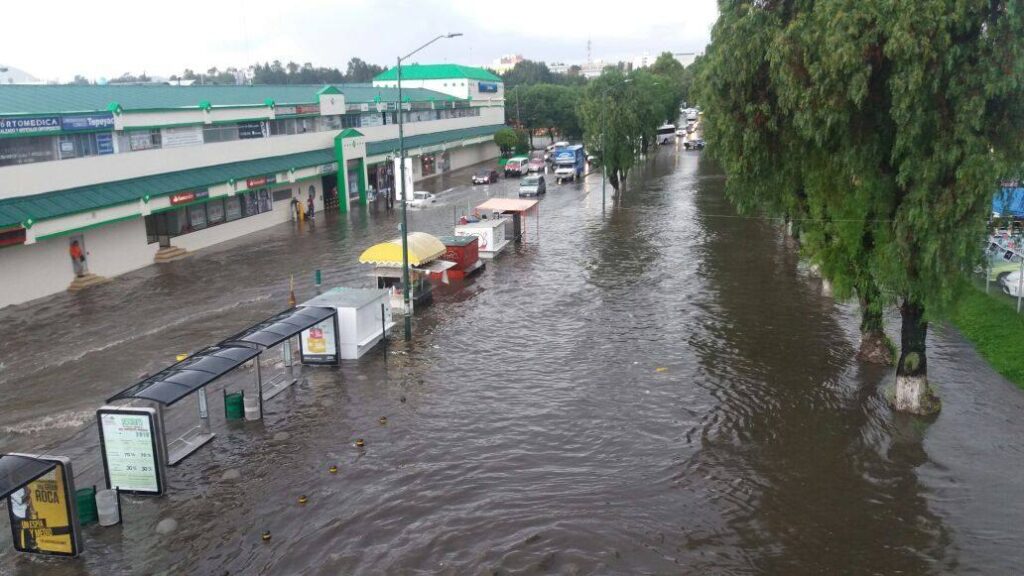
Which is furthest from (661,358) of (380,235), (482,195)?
(482,195)

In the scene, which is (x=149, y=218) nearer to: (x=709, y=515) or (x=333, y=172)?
(x=333, y=172)

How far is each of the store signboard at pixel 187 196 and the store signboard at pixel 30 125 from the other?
20.8ft

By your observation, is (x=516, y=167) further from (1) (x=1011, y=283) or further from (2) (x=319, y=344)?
(2) (x=319, y=344)

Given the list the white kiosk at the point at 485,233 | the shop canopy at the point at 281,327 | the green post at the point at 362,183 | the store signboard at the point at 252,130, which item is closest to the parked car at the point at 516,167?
the green post at the point at 362,183

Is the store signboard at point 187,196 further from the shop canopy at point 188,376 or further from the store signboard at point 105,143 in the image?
the shop canopy at point 188,376

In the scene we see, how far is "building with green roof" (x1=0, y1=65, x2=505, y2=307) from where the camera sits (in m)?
28.2

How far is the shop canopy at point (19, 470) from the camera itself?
35.9 feet

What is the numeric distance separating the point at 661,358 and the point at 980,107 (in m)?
10.2

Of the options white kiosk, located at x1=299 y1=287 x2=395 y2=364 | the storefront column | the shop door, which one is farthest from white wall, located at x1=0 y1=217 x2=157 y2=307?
the storefront column

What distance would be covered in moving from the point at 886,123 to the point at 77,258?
2879 cm

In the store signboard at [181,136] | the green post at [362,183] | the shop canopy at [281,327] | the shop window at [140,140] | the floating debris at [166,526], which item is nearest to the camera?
the floating debris at [166,526]

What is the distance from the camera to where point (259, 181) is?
41844 millimetres

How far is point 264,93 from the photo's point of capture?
48.1 m

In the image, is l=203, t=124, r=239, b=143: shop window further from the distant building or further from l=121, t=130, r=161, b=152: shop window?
the distant building
